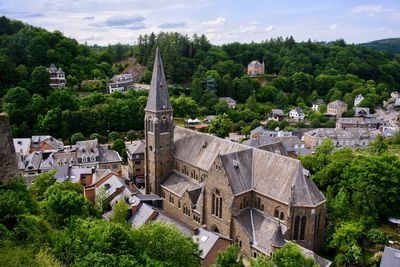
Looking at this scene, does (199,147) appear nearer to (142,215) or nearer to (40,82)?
(142,215)

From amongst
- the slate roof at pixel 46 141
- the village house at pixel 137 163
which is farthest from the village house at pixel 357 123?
the slate roof at pixel 46 141

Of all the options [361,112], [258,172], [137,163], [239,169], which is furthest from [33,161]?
[361,112]

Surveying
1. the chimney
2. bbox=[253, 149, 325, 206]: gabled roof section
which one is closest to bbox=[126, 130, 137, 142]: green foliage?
the chimney

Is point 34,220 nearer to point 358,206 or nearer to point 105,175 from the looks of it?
point 105,175

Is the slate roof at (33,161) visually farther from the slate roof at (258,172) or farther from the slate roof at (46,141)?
the slate roof at (258,172)

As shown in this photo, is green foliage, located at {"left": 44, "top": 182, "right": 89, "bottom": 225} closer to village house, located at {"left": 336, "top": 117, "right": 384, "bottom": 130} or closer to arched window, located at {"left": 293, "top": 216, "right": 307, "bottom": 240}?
arched window, located at {"left": 293, "top": 216, "right": 307, "bottom": 240}
